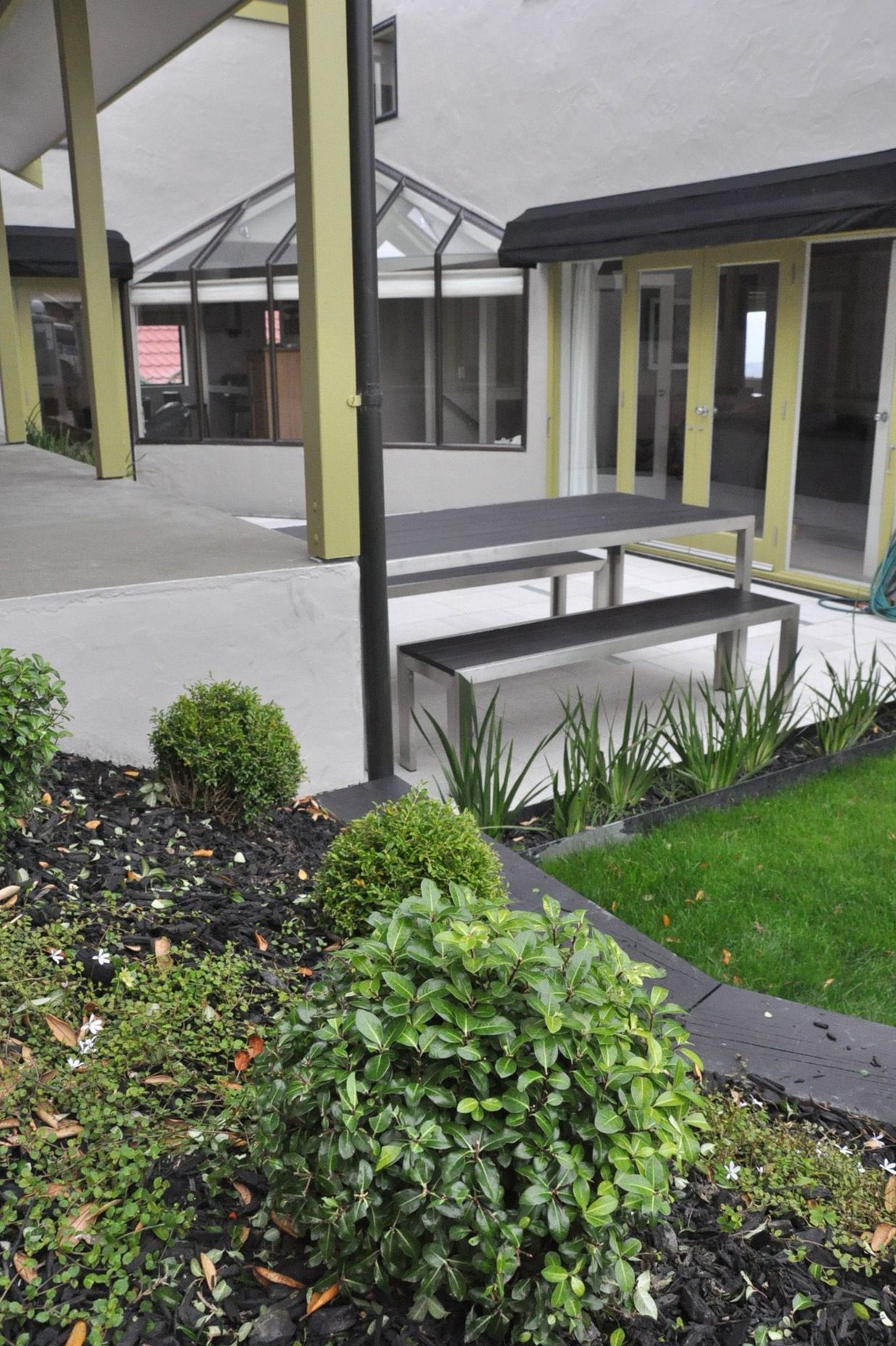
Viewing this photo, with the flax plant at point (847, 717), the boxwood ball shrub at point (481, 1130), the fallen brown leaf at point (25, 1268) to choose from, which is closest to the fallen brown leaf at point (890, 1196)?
the boxwood ball shrub at point (481, 1130)

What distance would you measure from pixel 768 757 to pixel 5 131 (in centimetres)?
901

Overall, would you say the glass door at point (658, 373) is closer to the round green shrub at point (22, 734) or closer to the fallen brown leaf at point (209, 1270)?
the round green shrub at point (22, 734)

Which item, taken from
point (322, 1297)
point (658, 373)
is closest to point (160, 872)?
point (322, 1297)

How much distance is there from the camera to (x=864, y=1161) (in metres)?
2.40

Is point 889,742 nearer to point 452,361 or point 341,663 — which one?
point 341,663

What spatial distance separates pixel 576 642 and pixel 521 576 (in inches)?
51.8

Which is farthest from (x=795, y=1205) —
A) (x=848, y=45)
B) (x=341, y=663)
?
(x=848, y=45)

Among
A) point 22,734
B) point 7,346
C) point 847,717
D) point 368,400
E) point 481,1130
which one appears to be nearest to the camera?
point 481,1130

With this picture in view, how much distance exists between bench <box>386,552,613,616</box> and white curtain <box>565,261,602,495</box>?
11.5 feet

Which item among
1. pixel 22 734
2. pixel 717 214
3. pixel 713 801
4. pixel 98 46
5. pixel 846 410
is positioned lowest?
pixel 713 801

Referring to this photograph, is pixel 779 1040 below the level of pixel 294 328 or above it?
below

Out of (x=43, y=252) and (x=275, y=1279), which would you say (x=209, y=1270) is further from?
(x=43, y=252)

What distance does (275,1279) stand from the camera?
1.90m

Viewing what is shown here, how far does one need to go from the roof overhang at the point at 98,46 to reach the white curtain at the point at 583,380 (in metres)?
4.36
